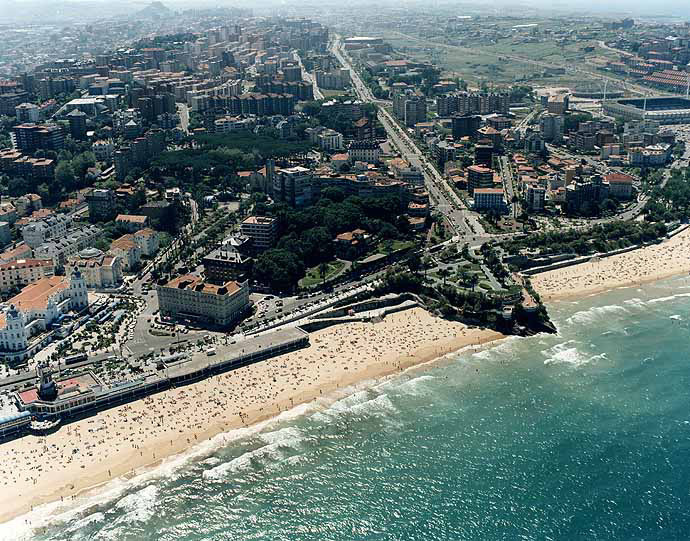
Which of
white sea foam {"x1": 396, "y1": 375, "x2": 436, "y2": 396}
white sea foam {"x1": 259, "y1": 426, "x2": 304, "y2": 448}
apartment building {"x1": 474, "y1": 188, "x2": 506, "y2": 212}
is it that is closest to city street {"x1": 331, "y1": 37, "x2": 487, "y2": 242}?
apartment building {"x1": 474, "y1": 188, "x2": 506, "y2": 212}

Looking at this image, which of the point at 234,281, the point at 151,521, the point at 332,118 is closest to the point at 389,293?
the point at 234,281

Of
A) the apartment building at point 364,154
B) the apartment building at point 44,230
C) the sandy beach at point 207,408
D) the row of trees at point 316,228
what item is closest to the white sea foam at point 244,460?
the sandy beach at point 207,408

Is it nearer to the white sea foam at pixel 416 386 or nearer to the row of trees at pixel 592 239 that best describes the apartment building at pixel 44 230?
the white sea foam at pixel 416 386

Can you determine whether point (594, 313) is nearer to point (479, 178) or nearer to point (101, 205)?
point (479, 178)

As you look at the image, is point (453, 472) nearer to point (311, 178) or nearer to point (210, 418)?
point (210, 418)

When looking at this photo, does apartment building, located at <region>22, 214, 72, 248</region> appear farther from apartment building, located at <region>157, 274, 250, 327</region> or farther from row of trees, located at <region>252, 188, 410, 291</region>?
apartment building, located at <region>157, 274, 250, 327</region>

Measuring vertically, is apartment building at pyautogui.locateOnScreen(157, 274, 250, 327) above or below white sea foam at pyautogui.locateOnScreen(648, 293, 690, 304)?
above
